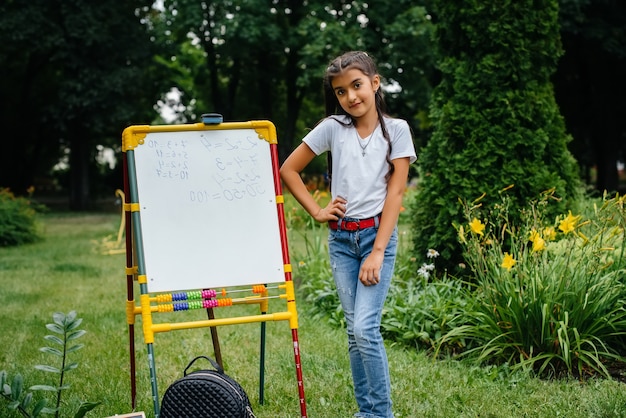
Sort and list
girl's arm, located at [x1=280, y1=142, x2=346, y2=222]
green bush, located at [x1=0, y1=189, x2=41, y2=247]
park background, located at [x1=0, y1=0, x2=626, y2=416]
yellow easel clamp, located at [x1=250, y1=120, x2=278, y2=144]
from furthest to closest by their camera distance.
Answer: green bush, located at [x1=0, y1=189, x2=41, y2=247], park background, located at [x1=0, y1=0, x2=626, y2=416], yellow easel clamp, located at [x1=250, y1=120, x2=278, y2=144], girl's arm, located at [x1=280, y1=142, x2=346, y2=222]

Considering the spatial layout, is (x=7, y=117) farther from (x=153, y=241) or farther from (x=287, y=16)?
(x=153, y=241)

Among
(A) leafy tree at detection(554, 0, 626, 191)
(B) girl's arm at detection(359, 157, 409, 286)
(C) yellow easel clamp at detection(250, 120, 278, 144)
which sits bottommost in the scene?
(B) girl's arm at detection(359, 157, 409, 286)

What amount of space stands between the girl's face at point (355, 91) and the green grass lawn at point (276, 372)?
1.69 meters

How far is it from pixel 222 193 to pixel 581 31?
18.9m

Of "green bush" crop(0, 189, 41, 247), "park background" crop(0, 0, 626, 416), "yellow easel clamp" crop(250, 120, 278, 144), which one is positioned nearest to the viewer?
"yellow easel clamp" crop(250, 120, 278, 144)

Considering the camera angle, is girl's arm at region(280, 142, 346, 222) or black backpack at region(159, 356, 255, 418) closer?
black backpack at region(159, 356, 255, 418)

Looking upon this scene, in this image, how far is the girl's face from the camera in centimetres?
337

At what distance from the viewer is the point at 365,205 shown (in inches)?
133

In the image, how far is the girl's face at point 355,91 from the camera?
3369 mm

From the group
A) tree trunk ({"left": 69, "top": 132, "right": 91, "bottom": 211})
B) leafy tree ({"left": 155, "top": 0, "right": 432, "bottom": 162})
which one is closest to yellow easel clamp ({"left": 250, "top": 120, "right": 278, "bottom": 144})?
leafy tree ({"left": 155, "top": 0, "right": 432, "bottom": 162})

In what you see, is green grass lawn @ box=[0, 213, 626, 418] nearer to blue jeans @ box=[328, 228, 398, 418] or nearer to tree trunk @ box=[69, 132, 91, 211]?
blue jeans @ box=[328, 228, 398, 418]

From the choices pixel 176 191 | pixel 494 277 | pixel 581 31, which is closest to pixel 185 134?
pixel 176 191

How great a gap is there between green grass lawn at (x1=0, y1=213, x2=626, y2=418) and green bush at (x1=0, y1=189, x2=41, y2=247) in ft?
18.2

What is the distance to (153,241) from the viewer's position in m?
3.42
